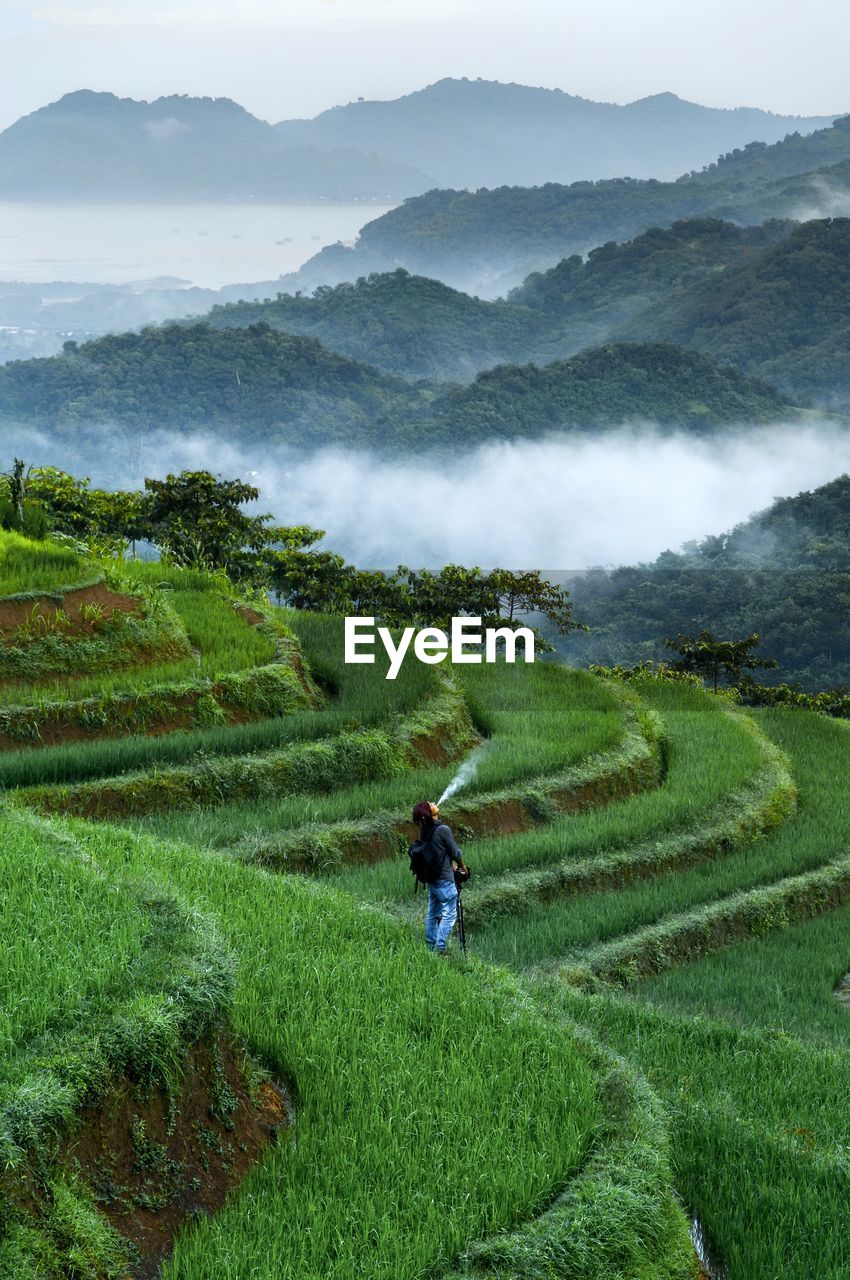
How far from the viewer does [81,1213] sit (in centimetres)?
580

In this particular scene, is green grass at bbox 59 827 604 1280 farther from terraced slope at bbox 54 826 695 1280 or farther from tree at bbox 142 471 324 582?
tree at bbox 142 471 324 582

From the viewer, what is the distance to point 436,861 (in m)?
9.23

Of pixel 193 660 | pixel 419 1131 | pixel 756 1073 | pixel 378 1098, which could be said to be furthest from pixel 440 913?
pixel 193 660

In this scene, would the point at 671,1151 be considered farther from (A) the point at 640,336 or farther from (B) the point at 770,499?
(A) the point at 640,336

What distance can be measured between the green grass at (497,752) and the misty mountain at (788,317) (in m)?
129

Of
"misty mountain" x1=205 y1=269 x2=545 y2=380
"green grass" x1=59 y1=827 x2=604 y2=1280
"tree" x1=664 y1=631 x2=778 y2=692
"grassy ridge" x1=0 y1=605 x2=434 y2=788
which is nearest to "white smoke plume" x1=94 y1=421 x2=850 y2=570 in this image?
"misty mountain" x1=205 y1=269 x2=545 y2=380

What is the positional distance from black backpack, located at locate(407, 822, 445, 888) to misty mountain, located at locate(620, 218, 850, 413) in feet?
464

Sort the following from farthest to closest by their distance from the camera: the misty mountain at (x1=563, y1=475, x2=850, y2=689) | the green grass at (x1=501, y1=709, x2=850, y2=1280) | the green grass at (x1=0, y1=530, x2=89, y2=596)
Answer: the misty mountain at (x1=563, y1=475, x2=850, y2=689) → the green grass at (x1=0, y1=530, x2=89, y2=596) → the green grass at (x1=501, y1=709, x2=850, y2=1280)

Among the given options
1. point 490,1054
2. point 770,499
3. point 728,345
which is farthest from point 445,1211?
point 728,345

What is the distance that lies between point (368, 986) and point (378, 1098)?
1225 mm

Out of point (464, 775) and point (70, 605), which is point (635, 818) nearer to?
point (464, 775)

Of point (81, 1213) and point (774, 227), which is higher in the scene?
point (774, 227)

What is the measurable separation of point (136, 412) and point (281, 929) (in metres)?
127

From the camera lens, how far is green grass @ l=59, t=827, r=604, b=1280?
19.2 ft
